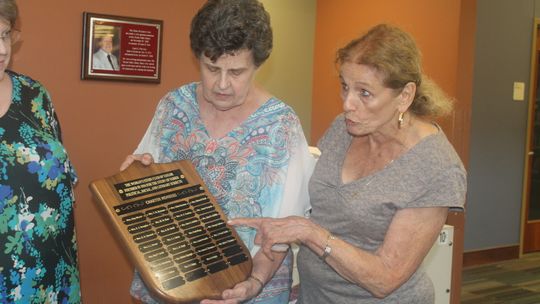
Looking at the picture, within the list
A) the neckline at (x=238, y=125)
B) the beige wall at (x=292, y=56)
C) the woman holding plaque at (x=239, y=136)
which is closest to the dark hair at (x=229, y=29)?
the woman holding plaque at (x=239, y=136)

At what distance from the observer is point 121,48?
308 cm

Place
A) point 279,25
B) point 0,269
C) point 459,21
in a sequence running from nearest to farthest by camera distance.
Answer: point 0,269 < point 459,21 < point 279,25

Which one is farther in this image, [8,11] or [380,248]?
[8,11]

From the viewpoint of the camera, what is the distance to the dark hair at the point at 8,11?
166cm

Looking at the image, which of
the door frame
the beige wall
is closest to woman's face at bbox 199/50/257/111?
the beige wall

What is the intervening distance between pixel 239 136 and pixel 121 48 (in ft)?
5.26

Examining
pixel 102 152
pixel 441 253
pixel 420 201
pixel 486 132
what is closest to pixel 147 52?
pixel 102 152

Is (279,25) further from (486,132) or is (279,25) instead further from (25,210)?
(25,210)

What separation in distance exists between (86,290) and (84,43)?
4.19ft

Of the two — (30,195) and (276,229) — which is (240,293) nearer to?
(276,229)

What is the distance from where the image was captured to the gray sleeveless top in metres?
1.55

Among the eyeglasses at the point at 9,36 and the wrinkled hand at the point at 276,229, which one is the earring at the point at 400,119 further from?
the eyeglasses at the point at 9,36

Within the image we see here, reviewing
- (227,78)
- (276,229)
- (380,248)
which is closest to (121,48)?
(227,78)

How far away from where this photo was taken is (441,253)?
288 cm
